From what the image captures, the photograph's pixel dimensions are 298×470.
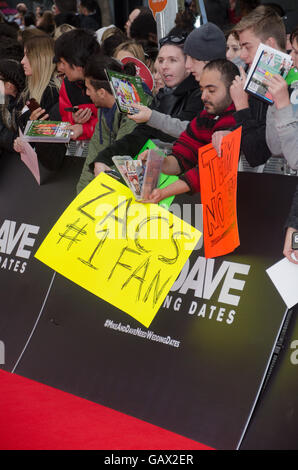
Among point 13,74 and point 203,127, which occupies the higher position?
point 203,127

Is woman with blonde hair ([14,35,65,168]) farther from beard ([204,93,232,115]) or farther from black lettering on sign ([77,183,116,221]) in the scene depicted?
beard ([204,93,232,115])

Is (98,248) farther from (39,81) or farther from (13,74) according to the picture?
(13,74)

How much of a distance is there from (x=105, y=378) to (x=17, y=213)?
152 centimetres

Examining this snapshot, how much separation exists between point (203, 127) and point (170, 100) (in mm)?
525

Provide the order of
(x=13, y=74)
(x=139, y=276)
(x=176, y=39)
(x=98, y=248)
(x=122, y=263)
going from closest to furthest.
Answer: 1. (x=139, y=276)
2. (x=122, y=263)
3. (x=98, y=248)
4. (x=176, y=39)
5. (x=13, y=74)

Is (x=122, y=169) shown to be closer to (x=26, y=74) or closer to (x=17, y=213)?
(x=17, y=213)

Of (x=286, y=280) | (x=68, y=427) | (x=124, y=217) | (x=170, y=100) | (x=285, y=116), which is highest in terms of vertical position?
(x=285, y=116)

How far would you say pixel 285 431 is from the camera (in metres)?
3.00

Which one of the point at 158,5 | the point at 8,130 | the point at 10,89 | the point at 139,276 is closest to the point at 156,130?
the point at 139,276

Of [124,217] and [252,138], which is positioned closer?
[252,138]

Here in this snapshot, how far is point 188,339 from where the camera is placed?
3477 mm

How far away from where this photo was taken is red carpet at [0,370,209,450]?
3.21 metres

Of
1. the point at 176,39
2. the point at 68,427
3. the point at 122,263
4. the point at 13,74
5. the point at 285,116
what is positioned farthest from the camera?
the point at 13,74
